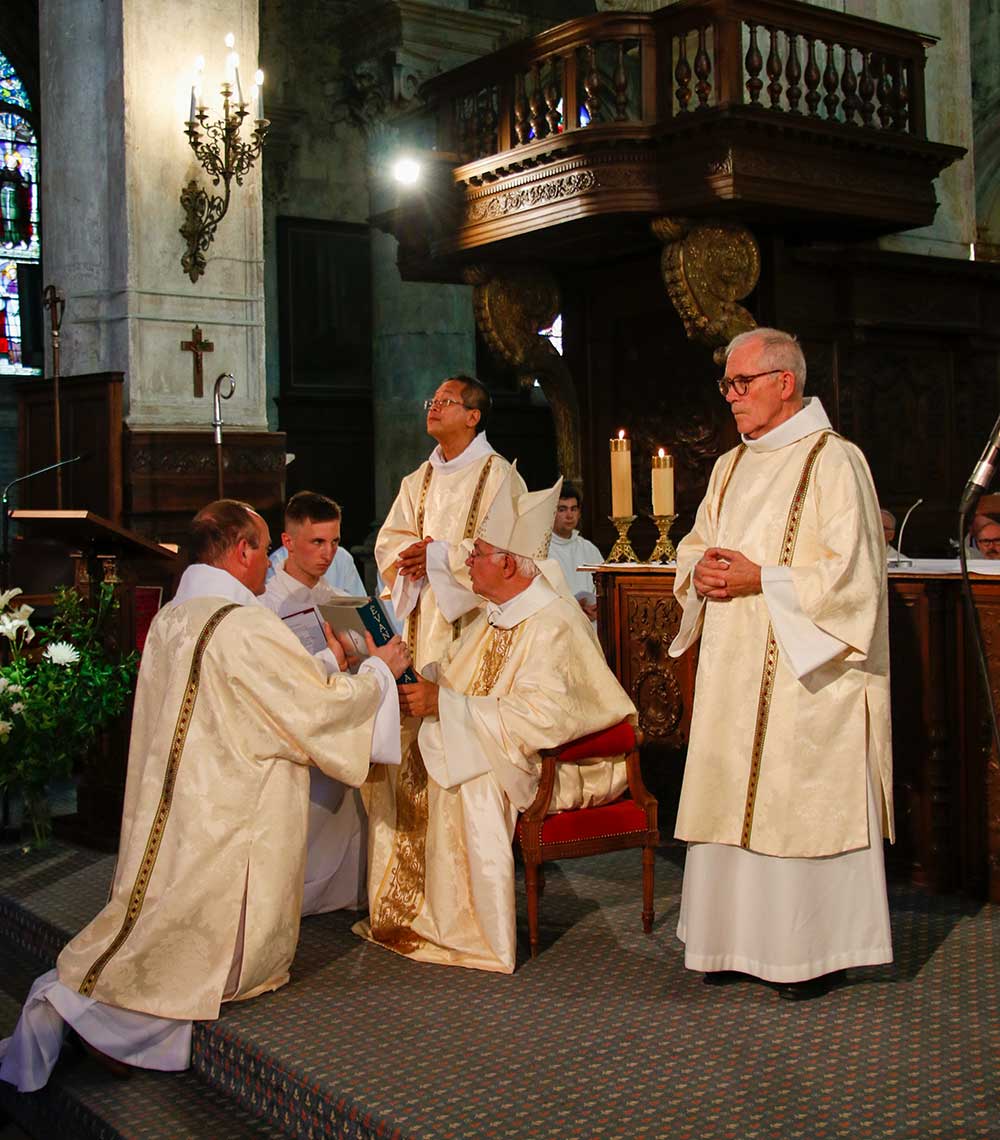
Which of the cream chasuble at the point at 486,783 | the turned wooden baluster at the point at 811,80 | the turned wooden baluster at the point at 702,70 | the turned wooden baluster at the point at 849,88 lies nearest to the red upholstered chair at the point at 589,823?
the cream chasuble at the point at 486,783

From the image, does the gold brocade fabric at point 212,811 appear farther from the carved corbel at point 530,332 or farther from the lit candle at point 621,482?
the carved corbel at point 530,332

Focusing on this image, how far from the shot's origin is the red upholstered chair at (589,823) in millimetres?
4359

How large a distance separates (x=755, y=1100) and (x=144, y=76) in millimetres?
6588

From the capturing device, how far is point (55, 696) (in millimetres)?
5914

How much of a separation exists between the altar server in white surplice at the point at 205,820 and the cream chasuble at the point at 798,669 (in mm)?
1013

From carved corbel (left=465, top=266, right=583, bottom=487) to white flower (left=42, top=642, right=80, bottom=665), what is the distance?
3610 millimetres

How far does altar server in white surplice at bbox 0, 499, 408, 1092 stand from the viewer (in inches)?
154

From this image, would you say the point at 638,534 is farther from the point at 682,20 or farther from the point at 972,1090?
the point at 972,1090

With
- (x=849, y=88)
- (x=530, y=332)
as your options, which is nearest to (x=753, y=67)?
(x=849, y=88)

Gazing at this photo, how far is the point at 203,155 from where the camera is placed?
7.91m

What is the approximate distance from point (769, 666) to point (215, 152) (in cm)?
518

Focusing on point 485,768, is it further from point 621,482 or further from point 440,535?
point 621,482

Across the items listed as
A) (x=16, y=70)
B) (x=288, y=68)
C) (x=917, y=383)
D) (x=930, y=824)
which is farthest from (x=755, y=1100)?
(x=16, y=70)

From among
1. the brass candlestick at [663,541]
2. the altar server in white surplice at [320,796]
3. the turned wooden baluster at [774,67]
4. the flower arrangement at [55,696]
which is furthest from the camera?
the turned wooden baluster at [774,67]
